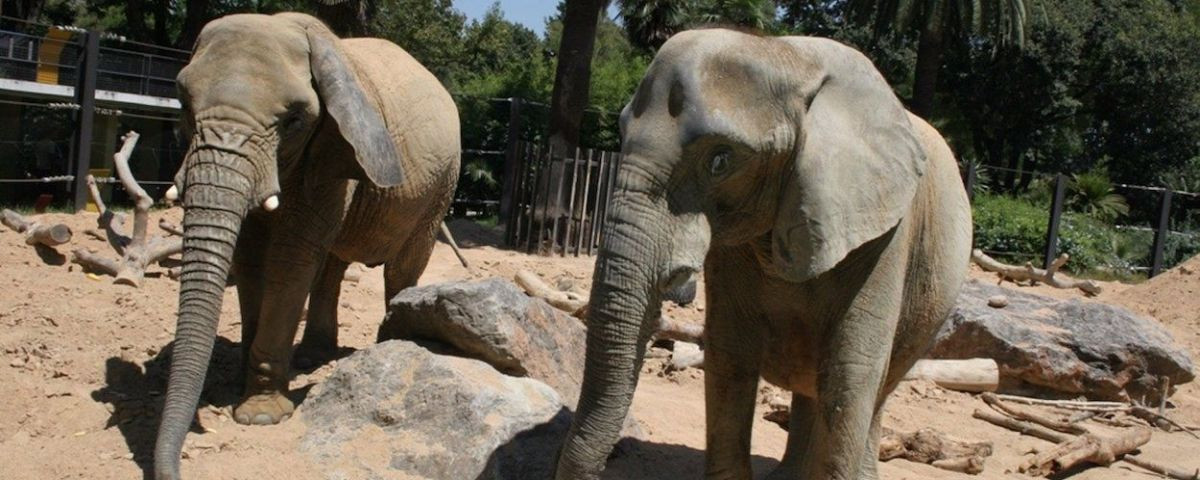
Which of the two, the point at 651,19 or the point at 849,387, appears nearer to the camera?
the point at 849,387

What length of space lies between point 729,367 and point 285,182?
2.47 metres

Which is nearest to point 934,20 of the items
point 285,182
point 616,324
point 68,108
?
point 68,108

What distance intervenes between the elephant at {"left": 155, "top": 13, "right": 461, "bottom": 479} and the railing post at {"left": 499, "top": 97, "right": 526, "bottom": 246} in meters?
9.30

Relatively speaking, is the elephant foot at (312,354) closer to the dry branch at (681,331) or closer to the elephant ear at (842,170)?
the dry branch at (681,331)

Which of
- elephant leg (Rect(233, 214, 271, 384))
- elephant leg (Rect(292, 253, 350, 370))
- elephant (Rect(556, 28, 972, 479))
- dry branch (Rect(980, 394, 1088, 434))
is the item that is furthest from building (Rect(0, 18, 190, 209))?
elephant (Rect(556, 28, 972, 479))

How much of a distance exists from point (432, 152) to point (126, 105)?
1106 cm

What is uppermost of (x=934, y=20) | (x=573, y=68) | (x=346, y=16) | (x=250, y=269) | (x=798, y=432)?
(x=934, y=20)

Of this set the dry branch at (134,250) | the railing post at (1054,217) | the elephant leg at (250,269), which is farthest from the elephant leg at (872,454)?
the railing post at (1054,217)

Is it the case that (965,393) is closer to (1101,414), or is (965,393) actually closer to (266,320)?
(1101,414)

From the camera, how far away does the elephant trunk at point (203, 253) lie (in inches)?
199

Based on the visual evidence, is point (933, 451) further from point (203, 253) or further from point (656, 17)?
point (656, 17)

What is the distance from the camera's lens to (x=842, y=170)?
409 cm

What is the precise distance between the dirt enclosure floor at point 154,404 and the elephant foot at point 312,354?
18cm

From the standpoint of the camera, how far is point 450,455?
5477 millimetres
